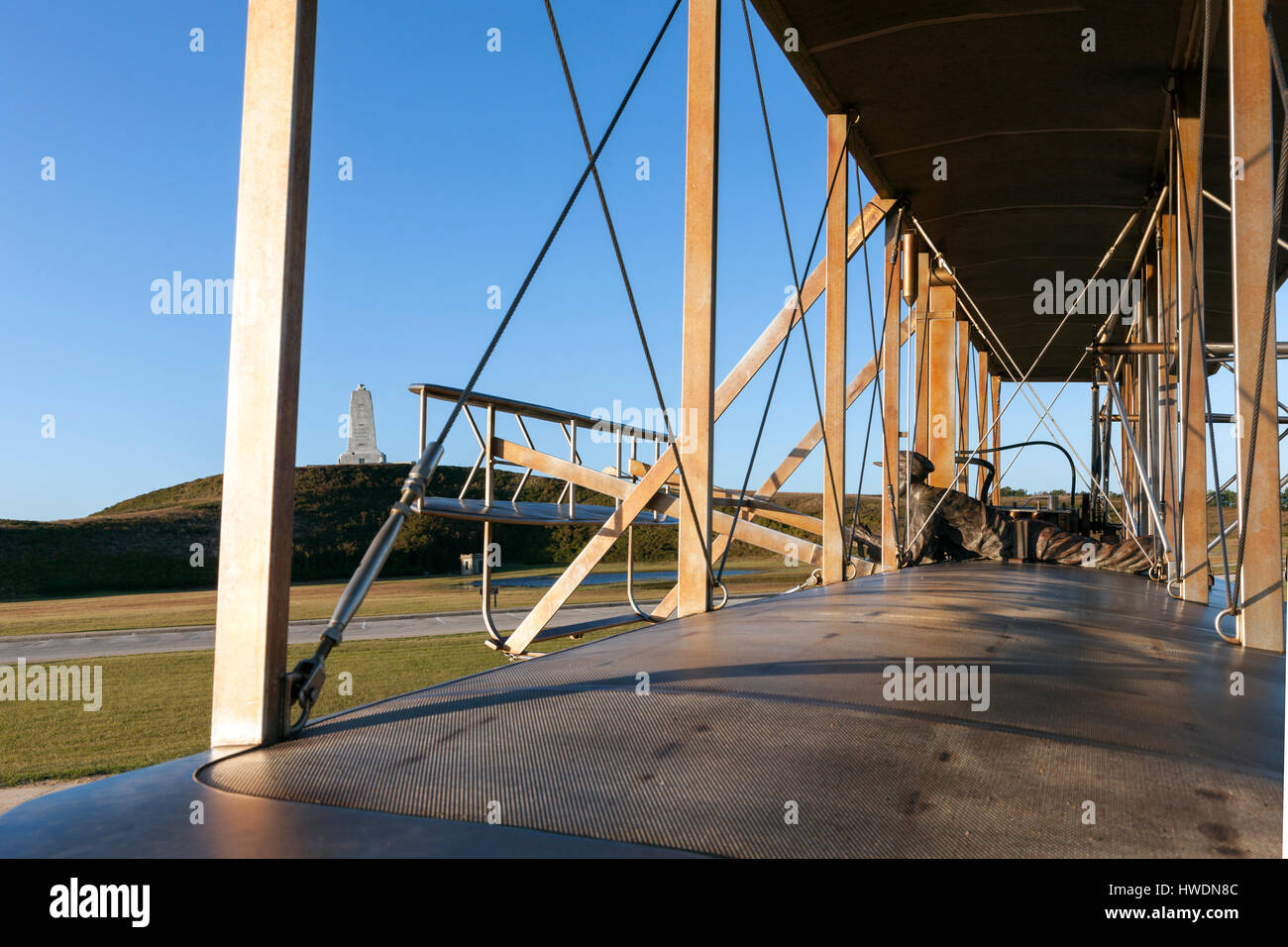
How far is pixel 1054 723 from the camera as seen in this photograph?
1.84 m

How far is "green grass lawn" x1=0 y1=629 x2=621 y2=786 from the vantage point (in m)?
6.71

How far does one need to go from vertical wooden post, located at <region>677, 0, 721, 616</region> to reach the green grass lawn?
1.59 metres

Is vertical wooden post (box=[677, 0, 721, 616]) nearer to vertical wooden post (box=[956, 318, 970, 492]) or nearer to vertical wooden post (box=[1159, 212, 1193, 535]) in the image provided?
vertical wooden post (box=[1159, 212, 1193, 535])

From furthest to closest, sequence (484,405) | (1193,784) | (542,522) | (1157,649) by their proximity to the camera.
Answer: (542,522), (484,405), (1157,649), (1193,784)

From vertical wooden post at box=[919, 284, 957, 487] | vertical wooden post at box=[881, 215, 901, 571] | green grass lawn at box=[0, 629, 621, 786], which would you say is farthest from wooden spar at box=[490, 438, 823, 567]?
vertical wooden post at box=[919, 284, 957, 487]

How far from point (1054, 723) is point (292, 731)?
1.53m

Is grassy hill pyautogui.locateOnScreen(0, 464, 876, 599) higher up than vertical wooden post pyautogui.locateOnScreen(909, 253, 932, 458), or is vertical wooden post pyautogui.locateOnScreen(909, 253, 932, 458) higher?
vertical wooden post pyautogui.locateOnScreen(909, 253, 932, 458)

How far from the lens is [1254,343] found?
11.2 ft

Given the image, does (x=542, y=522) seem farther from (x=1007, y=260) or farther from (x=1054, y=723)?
(x=1007, y=260)

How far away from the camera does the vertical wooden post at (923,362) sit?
915cm

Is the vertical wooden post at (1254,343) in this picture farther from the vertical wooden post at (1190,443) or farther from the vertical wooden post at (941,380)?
the vertical wooden post at (941,380)

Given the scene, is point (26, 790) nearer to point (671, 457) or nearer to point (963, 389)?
point (671, 457)

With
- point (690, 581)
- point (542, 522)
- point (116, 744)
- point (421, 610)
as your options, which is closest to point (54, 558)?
point (421, 610)

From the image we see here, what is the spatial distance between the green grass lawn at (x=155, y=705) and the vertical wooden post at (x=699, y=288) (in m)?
1.59
